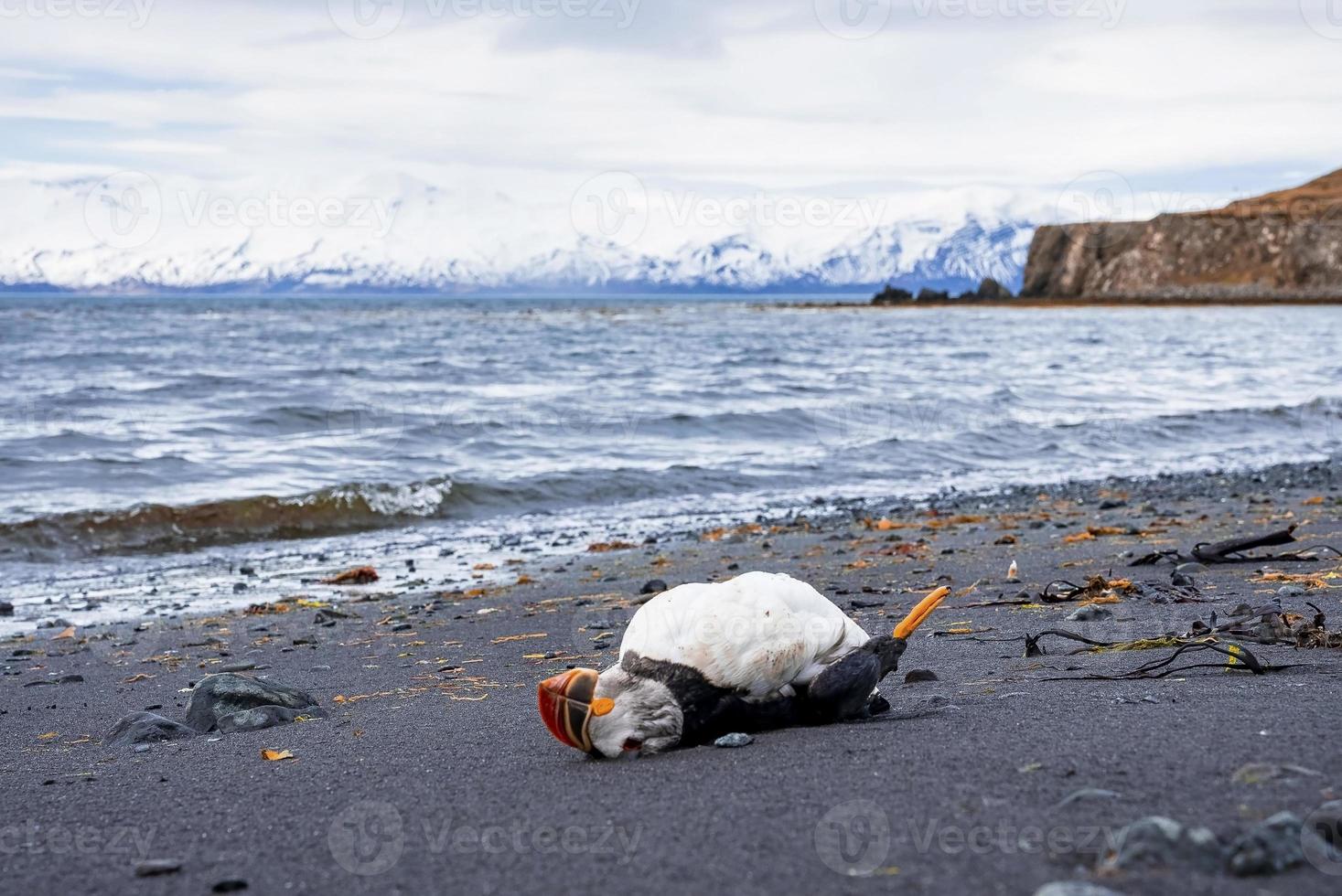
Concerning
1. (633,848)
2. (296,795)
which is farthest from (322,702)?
(633,848)

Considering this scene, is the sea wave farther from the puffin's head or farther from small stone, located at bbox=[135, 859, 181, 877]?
small stone, located at bbox=[135, 859, 181, 877]

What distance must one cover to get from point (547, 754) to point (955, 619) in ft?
9.37

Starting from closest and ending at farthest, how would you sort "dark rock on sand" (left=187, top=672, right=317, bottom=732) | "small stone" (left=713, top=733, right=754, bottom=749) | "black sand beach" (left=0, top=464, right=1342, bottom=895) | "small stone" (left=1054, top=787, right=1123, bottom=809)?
"black sand beach" (left=0, top=464, right=1342, bottom=895) → "small stone" (left=1054, top=787, right=1123, bottom=809) → "small stone" (left=713, top=733, right=754, bottom=749) → "dark rock on sand" (left=187, top=672, right=317, bottom=732)

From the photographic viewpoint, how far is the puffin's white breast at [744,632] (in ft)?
11.0

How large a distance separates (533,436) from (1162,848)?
15.7 metres

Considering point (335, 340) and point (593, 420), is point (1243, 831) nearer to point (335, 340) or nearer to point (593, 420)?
point (593, 420)

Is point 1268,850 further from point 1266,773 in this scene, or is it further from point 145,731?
point 145,731

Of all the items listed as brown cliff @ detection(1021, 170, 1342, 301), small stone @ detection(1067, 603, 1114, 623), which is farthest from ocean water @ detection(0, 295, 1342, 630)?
brown cliff @ detection(1021, 170, 1342, 301)

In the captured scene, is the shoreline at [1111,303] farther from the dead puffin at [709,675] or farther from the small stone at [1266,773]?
the small stone at [1266,773]

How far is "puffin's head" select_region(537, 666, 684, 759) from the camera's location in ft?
10.9

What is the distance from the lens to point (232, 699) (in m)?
4.64

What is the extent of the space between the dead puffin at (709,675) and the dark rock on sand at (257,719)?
5.45 feet

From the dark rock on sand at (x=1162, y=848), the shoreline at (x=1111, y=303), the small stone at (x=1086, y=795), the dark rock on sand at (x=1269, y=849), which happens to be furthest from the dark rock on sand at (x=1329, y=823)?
the shoreline at (x=1111, y=303)

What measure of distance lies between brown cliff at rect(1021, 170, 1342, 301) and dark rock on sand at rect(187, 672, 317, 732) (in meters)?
103
